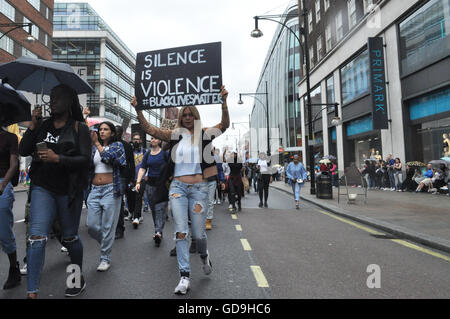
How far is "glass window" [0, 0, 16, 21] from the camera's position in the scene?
27.2 m

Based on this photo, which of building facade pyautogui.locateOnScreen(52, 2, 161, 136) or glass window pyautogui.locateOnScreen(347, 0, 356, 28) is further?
building facade pyautogui.locateOnScreen(52, 2, 161, 136)

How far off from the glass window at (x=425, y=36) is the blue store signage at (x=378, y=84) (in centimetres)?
128

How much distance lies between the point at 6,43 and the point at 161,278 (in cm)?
3254

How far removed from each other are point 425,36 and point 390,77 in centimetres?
295

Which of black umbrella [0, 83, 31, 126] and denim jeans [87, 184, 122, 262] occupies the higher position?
black umbrella [0, 83, 31, 126]

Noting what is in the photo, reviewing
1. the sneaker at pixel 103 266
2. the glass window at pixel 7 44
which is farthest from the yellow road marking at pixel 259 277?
the glass window at pixel 7 44

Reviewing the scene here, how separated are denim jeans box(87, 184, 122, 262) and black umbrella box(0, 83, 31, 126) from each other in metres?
1.25

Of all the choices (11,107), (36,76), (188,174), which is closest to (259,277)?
(188,174)

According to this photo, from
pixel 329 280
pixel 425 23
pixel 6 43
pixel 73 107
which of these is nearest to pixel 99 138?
pixel 73 107

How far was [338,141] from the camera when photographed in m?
23.5

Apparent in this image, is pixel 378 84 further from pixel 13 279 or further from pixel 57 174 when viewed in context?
pixel 13 279

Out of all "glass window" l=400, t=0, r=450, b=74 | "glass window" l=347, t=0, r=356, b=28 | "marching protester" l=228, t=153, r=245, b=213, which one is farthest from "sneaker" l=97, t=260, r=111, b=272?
"glass window" l=347, t=0, r=356, b=28

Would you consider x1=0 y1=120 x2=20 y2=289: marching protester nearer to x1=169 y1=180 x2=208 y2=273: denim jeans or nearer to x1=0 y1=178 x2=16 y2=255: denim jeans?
x1=0 y1=178 x2=16 y2=255: denim jeans
